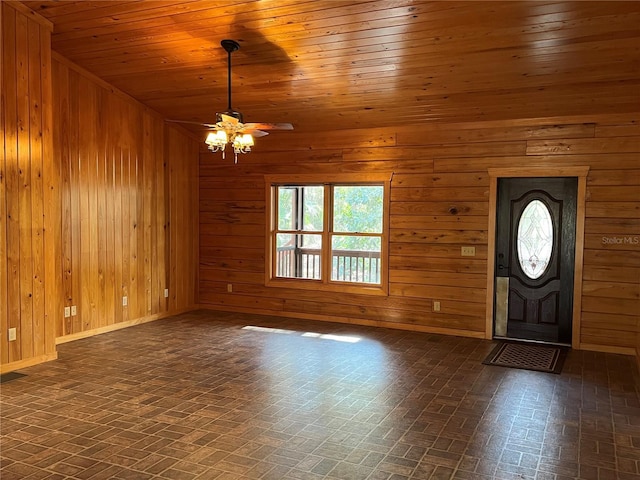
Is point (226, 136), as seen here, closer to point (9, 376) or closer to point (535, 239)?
point (9, 376)

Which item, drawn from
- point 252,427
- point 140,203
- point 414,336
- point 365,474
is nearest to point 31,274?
point 140,203

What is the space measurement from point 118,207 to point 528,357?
5.12 meters

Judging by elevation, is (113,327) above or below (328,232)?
below

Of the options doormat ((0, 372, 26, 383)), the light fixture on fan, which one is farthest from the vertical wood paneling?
the light fixture on fan

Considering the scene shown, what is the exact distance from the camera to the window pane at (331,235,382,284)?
682cm

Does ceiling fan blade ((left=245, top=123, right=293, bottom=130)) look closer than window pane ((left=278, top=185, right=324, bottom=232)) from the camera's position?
Yes

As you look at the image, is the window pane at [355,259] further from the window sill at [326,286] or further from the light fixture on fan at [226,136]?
the light fixture on fan at [226,136]

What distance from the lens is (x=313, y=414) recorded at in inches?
147

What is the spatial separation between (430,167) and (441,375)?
2.73 meters

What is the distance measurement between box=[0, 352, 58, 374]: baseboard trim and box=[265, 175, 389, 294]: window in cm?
313

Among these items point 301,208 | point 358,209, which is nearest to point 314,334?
point 358,209

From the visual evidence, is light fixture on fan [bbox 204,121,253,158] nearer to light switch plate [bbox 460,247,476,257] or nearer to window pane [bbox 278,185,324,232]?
window pane [bbox 278,185,324,232]

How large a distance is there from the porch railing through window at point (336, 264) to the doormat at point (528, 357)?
1877 millimetres

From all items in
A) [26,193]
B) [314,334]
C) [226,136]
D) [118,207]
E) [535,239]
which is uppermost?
[226,136]
